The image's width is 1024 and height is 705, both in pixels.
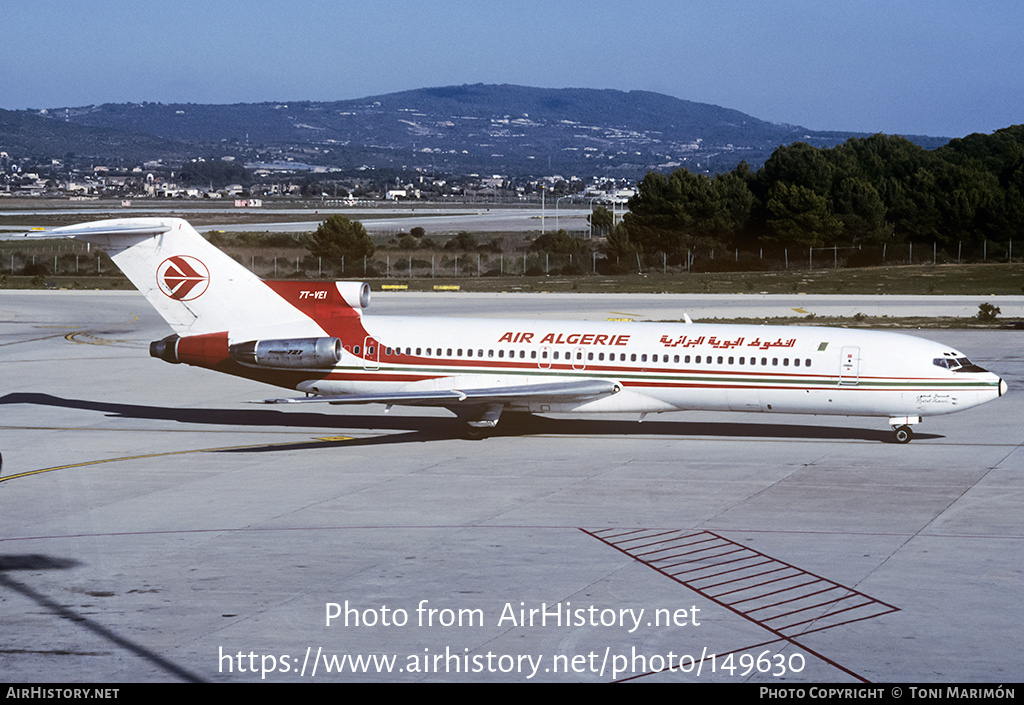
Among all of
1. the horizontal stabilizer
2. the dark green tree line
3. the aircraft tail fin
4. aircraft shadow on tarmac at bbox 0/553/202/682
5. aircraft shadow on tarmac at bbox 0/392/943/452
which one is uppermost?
the dark green tree line

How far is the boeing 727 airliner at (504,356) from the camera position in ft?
98.1

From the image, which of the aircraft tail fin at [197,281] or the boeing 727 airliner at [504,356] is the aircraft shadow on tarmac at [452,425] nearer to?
the boeing 727 airliner at [504,356]

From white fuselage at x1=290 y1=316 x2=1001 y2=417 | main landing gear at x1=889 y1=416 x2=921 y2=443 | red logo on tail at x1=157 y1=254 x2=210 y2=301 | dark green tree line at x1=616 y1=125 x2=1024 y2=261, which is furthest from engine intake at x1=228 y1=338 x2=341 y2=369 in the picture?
dark green tree line at x1=616 y1=125 x2=1024 y2=261

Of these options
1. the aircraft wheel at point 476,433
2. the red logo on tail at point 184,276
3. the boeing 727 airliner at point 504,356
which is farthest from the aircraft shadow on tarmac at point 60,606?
the aircraft wheel at point 476,433

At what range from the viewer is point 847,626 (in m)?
16.3

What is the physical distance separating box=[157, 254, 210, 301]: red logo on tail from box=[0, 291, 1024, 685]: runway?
4.05 metres

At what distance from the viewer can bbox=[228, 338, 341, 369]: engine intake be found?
31422mm

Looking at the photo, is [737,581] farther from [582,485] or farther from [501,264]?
[501,264]

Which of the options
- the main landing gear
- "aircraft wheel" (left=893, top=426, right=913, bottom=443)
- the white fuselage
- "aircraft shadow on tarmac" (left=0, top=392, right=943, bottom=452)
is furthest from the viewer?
"aircraft shadow on tarmac" (left=0, top=392, right=943, bottom=452)

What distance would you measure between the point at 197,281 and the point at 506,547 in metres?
15.4

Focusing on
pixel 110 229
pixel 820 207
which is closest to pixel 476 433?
pixel 110 229

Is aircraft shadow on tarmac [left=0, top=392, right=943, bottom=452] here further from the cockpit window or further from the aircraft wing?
the cockpit window

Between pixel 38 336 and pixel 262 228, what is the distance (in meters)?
93.1

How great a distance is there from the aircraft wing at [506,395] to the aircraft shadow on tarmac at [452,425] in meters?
1.64
